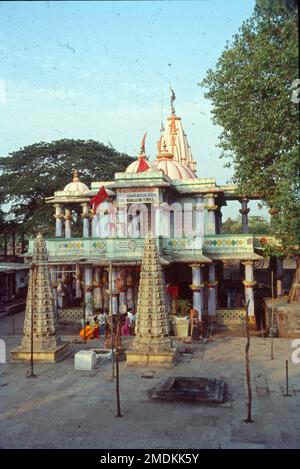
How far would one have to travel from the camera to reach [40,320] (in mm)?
18922

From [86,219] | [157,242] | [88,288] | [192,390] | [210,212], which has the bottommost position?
[192,390]

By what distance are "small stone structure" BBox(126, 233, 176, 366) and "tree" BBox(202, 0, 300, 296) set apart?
635 cm

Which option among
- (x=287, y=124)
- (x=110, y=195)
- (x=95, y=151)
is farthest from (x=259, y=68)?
(x=95, y=151)

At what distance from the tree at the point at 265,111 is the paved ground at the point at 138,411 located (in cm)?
702

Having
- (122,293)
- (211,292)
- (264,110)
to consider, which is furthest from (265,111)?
(122,293)

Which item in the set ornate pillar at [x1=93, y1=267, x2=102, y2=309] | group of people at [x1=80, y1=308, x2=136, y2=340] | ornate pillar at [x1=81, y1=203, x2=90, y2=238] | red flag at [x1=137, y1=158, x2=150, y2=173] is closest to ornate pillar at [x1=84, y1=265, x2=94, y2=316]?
group of people at [x1=80, y1=308, x2=136, y2=340]

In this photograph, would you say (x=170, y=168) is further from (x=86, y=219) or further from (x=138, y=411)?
(x=138, y=411)

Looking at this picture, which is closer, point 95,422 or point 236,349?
point 95,422

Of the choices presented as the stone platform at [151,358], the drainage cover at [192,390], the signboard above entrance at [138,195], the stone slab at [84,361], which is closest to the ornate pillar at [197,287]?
the signboard above entrance at [138,195]

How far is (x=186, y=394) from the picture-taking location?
13789 mm

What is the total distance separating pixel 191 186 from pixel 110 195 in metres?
4.91

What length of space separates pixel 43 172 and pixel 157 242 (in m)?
22.1

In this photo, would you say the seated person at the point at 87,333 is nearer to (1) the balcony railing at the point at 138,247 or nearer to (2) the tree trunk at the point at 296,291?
(1) the balcony railing at the point at 138,247
